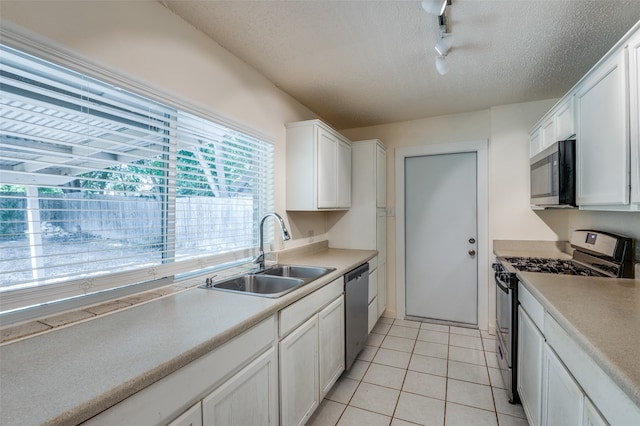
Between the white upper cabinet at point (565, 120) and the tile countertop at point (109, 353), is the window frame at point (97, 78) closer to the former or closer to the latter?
the tile countertop at point (109, 353)

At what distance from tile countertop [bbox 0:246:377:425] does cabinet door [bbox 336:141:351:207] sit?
68.1 inches

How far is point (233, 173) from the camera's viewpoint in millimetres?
2137

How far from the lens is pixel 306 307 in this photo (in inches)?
67.3

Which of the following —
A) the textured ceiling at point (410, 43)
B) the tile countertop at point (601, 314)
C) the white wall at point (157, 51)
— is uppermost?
the textured ceiling at point (410, 43)

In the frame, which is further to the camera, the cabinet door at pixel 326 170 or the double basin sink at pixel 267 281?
the cabinet door at pixel 326 170

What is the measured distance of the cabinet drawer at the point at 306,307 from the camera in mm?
1513

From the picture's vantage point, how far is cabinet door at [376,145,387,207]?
131 inches

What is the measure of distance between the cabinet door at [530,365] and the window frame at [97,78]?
196 centimetres

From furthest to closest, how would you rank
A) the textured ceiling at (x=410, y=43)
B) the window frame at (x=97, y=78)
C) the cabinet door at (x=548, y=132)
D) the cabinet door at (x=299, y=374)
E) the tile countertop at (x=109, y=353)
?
the cabinet door at (x=548, y=132) < the textured ceiling at (x=410, y=43) < the cabinet door at (x=299, y=374) < the window frame at (x=97, y=78) < the tile countertop at (x=109, y=353)

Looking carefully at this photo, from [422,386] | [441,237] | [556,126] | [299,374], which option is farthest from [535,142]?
[299,374]

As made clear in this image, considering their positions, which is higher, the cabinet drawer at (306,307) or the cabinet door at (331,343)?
the cabinet drawer at (306,307)

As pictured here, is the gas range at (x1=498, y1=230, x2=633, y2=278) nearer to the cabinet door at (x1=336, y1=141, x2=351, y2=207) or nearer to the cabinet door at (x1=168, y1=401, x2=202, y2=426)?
the cabinet door at (x1=336, y1=141, x2=351, y2=207)

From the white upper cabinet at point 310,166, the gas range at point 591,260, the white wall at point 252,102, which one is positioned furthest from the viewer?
the white upper cabinet at point 310,166

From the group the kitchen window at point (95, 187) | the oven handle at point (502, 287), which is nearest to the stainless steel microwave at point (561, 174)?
the oven handle at point (502, 287)
